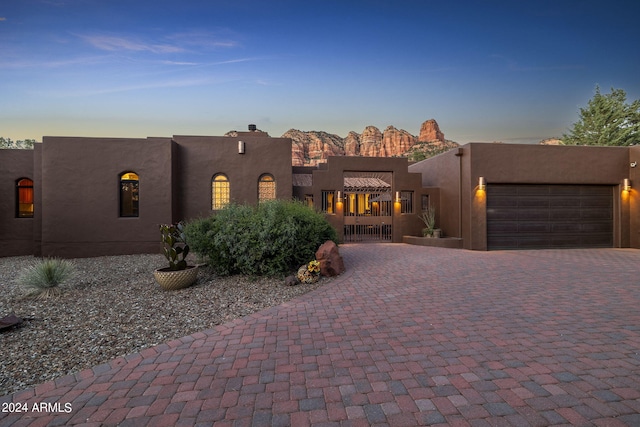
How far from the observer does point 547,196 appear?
1094cm

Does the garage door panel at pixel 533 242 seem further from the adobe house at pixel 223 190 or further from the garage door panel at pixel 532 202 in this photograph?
the garage door panel at pixel 532 202

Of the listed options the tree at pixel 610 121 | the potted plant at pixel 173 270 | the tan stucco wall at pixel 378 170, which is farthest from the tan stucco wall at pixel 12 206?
the tree at pixel 610 121

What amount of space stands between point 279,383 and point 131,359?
1.71 m

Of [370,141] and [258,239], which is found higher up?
[370,141]

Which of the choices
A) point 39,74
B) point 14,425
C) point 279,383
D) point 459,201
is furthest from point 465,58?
point 39,74

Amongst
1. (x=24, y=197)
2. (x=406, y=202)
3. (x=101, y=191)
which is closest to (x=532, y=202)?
(x=406, y=202)

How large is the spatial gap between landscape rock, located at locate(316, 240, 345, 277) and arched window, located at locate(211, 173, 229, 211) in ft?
22.1

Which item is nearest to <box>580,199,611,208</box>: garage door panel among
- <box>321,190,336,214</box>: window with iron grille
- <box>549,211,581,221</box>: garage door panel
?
<box>549,211,581,221</box>: garage door panel

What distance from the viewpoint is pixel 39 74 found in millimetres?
10930

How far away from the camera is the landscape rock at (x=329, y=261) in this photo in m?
6.30

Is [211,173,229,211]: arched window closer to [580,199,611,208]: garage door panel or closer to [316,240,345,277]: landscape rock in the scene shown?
[316,240,345,277]: landscape rock

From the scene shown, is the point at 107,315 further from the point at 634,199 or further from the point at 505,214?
the point at 634,199

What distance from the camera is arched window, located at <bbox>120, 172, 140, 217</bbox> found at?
10.5 metres

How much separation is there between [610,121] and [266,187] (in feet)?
91.5
